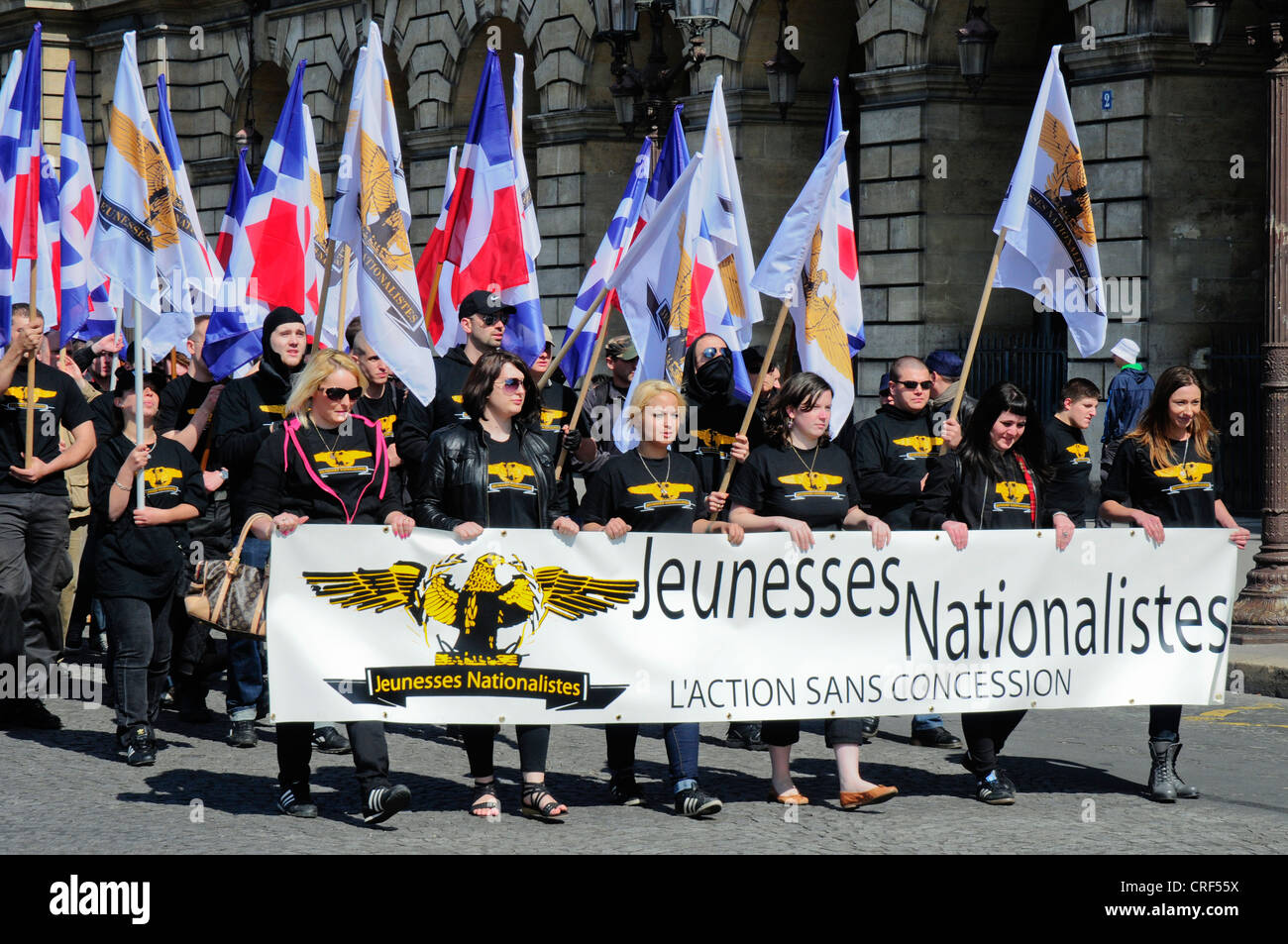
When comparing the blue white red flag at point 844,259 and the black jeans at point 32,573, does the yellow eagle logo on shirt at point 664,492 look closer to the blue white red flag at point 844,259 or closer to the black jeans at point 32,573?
the blue white red flag at point 844,259

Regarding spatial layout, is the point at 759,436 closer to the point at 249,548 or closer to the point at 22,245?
the point at 249,548

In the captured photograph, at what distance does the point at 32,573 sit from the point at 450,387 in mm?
2229

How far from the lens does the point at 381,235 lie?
9.12m

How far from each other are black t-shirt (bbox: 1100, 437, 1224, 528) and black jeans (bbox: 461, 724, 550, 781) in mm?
2653

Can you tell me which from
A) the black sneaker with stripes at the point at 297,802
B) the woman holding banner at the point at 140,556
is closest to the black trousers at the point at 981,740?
the black sneaker with stripes at the point at 297,802

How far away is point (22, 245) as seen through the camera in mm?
10312

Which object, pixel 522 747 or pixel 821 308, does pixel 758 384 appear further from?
pixel 522 747

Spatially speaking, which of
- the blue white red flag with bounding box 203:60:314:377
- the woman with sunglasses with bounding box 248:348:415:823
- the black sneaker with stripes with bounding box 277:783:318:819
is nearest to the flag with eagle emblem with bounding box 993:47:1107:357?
the woman with sunglasses with bounding box 248:348:415:823

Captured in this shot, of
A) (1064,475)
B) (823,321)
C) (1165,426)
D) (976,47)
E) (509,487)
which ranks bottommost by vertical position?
(1064,475)

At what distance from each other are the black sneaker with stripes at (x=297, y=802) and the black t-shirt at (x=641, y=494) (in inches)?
58.0

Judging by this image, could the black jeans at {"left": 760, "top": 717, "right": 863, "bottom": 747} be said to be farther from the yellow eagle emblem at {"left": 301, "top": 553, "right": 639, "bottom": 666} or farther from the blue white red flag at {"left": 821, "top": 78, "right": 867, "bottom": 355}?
the blue white red flag at {"left": 821, "top": 78, "right": 867, "bottom": 355}

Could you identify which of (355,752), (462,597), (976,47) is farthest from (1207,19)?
(355,752)

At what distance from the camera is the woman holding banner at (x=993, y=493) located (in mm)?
7277

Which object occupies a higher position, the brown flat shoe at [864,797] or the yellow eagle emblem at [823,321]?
the yellow eagle emblem at [823,321]
